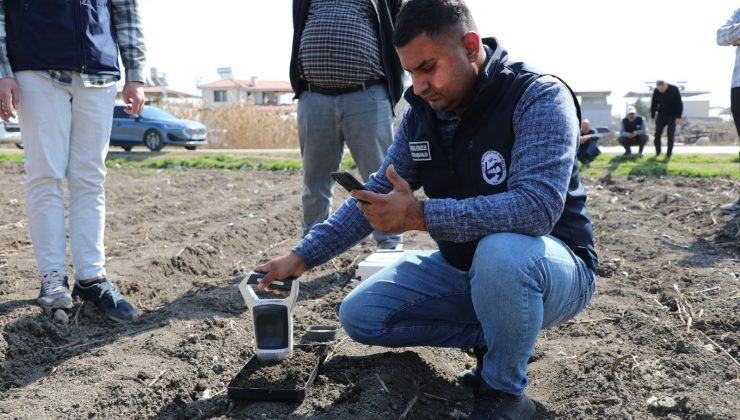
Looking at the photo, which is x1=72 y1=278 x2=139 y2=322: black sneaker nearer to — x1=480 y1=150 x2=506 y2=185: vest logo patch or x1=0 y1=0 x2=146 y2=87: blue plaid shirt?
x1=0 y1=0 x2=146 y2=87: blue plaid shirt

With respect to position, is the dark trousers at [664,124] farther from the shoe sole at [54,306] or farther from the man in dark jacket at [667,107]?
the shoe sole at [54,306]

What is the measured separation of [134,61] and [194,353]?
5.50 feet

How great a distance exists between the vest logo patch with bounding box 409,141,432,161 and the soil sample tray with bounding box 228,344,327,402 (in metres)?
0.85

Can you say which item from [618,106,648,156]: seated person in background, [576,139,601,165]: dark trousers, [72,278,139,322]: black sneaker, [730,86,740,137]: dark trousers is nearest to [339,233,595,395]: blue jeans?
[72,278,139,322]: black sneaker

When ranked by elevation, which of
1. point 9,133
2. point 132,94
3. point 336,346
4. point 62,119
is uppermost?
point 132,94

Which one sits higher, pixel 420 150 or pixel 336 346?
pixel 420 150

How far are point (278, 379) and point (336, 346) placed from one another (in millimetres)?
518

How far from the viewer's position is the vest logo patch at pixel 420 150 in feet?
8.20

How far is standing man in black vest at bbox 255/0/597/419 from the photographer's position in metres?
2.12

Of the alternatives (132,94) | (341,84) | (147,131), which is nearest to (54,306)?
(132,94)

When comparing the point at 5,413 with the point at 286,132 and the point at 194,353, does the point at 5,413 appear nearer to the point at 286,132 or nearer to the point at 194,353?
the point at 194,353

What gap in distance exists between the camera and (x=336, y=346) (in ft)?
9.55

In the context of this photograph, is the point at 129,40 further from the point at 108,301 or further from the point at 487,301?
the point at 487,301

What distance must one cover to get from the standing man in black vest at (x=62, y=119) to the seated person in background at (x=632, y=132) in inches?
505
